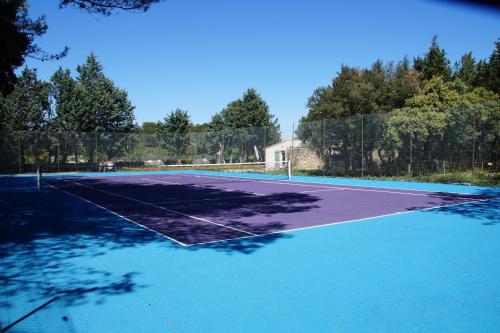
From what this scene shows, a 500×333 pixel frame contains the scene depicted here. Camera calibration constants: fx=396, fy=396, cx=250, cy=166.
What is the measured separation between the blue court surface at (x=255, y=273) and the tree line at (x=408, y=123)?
22.3ft

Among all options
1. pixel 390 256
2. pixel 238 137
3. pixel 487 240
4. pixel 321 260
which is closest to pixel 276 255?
pixel 321 260

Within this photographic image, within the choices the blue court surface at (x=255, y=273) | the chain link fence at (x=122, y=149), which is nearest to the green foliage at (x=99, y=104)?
the chain link fence at (x=122, y=149)

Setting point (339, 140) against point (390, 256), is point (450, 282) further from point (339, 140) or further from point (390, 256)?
point (339, 140)

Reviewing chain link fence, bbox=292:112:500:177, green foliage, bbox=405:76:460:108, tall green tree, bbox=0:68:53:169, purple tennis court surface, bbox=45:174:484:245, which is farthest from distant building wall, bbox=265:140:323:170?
tall green tree, bbox=0:68:53:169

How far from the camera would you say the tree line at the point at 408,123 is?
590 inches

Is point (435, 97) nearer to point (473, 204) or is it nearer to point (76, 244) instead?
point (473, 204)

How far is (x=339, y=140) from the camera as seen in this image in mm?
20266

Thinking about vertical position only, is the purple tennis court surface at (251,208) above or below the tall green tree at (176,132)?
below

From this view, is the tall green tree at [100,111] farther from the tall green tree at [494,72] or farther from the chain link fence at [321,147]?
the tall green tree at [494,72]

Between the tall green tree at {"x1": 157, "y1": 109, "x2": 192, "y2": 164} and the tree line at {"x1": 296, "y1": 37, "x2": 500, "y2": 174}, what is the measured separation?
12456 millimetres

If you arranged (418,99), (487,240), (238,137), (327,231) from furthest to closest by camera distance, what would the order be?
(238,137) → (418,99) → (327,231) → (487,240)

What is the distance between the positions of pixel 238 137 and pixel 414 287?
2523 centimetres

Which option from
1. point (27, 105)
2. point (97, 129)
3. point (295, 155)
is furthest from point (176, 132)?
point (295, 155)

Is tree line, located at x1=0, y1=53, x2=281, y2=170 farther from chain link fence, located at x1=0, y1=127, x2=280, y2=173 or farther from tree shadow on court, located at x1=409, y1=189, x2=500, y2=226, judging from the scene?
tree shadow on court, located at x1=409, y1=189, x2=500, y2=226
